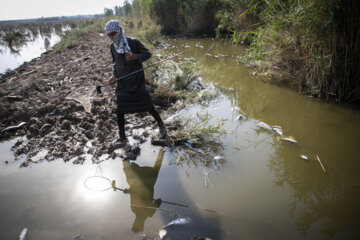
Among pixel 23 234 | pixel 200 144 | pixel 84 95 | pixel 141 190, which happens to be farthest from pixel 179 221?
pixel 84 95

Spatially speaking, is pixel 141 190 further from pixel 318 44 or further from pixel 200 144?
pixel 318 44

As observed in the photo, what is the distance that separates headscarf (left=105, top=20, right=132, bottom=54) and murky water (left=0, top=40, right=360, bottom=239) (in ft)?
4.50

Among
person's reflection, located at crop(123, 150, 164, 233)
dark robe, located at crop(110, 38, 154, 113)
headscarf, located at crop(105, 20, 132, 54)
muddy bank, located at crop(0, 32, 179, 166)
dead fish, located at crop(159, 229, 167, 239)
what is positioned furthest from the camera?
muddy bank, located at crop(0, 32, 179, 166)

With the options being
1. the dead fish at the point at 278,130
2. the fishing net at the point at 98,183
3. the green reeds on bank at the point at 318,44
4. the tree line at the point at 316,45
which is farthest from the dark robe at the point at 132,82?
the green reeds on bank at the point at 318,44

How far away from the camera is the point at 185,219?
201cm

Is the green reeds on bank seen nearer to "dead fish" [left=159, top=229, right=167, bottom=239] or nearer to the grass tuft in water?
the grass tuft in water

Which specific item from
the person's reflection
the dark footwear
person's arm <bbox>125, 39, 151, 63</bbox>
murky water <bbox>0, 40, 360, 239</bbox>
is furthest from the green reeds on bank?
the person's reflection

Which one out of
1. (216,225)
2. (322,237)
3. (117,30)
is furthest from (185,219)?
(117,30)

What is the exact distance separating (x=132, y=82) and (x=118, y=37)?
574 mm

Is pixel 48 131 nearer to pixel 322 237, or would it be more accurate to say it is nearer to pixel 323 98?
pixel 322 237

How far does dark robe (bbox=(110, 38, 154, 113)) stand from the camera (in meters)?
2.81

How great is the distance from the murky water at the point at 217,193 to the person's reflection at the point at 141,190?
0.03 ft

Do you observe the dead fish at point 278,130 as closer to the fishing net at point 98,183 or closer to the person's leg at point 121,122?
the person's leg at point 121,122

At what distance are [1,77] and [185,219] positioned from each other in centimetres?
694
